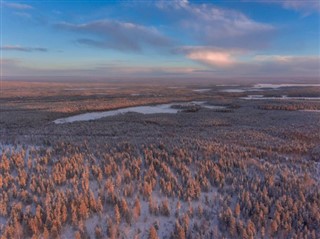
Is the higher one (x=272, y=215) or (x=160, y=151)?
(x=160, y=151)

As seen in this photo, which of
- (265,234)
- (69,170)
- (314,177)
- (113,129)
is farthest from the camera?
(113,129)

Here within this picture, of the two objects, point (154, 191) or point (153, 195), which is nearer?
point (153, 195)

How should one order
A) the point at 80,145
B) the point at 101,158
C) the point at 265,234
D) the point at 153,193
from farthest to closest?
the point at 80,145 → the point at 101,158 → the point at 153,193 → the point at 265,234

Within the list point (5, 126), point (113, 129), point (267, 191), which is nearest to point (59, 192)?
point (267, 191)

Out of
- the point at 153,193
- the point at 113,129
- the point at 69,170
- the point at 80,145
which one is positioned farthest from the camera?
the point at 113,129

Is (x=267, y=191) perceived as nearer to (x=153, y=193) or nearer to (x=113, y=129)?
(x=153, y=193)

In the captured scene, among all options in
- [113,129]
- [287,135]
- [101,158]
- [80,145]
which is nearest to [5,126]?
[113,129]

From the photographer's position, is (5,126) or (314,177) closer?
(314,177)

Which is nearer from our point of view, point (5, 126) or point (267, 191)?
point (267, 191)

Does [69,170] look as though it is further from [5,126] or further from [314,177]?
[5,126]
